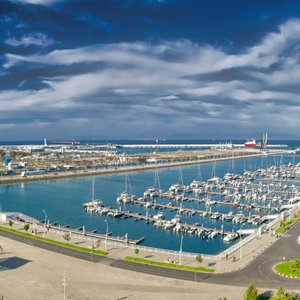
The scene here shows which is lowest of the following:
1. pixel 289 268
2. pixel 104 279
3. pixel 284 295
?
pixel 104 279

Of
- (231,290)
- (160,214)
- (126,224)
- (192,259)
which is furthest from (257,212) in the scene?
(231,290)

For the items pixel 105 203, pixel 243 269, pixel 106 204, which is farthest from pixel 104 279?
pixel 105 203

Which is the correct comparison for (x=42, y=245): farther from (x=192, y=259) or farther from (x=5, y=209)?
(x=5, y=209)

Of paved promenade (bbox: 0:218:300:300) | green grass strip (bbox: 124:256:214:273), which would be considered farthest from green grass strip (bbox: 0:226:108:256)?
green grass strip (bbox: 124:256:214:273)

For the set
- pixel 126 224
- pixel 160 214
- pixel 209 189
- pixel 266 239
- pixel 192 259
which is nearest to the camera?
pixel 192 259

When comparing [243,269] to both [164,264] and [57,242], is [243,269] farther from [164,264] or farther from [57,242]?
[57,242]

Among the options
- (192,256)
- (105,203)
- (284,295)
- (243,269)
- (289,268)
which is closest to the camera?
(284,295)

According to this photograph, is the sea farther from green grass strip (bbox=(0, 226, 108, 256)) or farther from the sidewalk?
green grass strip (bbox=(0, 226, 108, 256))

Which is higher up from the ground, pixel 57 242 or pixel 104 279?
pixel 57 242
